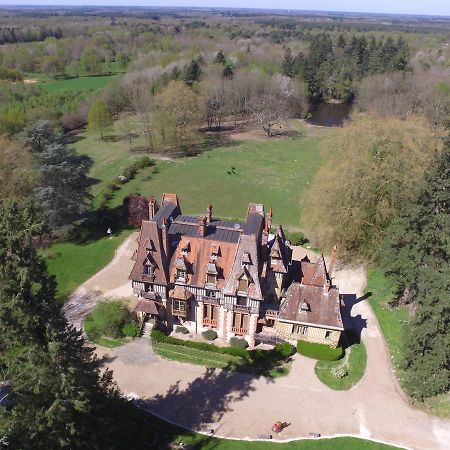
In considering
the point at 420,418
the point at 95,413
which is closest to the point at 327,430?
the point at 420,418

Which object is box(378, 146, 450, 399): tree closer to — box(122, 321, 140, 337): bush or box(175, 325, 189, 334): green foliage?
A: box(175, 325, 189, 334): green foliage

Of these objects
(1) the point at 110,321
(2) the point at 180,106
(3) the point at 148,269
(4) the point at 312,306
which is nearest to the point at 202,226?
(3) the point at 148,269

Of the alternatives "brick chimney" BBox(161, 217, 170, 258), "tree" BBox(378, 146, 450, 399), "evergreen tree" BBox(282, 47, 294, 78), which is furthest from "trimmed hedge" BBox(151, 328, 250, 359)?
"evergreen tree" BBox(282, 47, 294, 78)

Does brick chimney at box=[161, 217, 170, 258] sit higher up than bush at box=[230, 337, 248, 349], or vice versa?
brick chimney at box=[161, 217, 170, 258]

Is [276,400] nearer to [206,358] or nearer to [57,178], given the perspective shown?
[206,358]

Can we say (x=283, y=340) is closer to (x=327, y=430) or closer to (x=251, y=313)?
(x=251, y=313)

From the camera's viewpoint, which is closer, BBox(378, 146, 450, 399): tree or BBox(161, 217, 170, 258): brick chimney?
BBox(378, 146, 450, 399): tree
